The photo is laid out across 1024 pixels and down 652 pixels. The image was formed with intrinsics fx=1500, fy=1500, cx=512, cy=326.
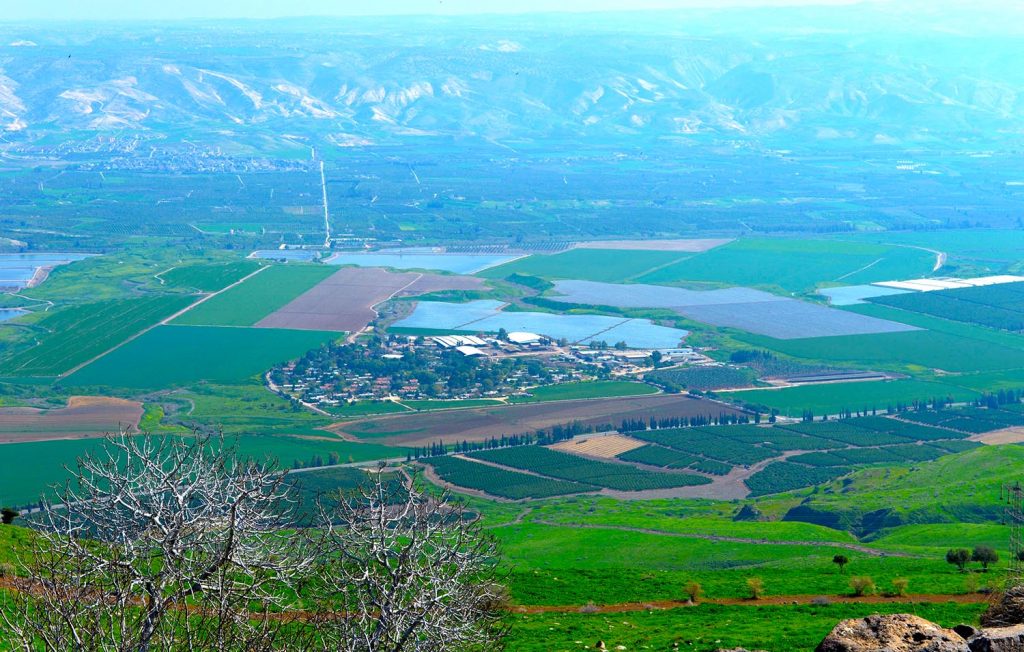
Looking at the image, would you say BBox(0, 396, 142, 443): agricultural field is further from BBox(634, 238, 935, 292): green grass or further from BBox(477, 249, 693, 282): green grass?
BBox(634, 238, 935, 292): green grass

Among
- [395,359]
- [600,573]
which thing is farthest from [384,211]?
[600,573]

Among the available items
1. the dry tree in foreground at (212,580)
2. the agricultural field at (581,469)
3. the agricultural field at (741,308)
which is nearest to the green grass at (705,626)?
the dry tree in foreground at (212,580)

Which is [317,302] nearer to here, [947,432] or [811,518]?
[947,432]

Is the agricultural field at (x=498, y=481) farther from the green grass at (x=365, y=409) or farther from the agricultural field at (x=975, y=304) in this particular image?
the agricultural field at (x=975, y=304)

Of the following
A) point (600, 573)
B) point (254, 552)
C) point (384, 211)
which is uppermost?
point (254, 552)

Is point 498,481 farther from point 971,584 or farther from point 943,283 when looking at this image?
point 943,283

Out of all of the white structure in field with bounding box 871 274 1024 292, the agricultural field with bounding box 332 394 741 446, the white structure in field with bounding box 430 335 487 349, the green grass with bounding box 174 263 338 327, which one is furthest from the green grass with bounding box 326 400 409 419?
the white structure in field with bounding box 871 274 1024 292
